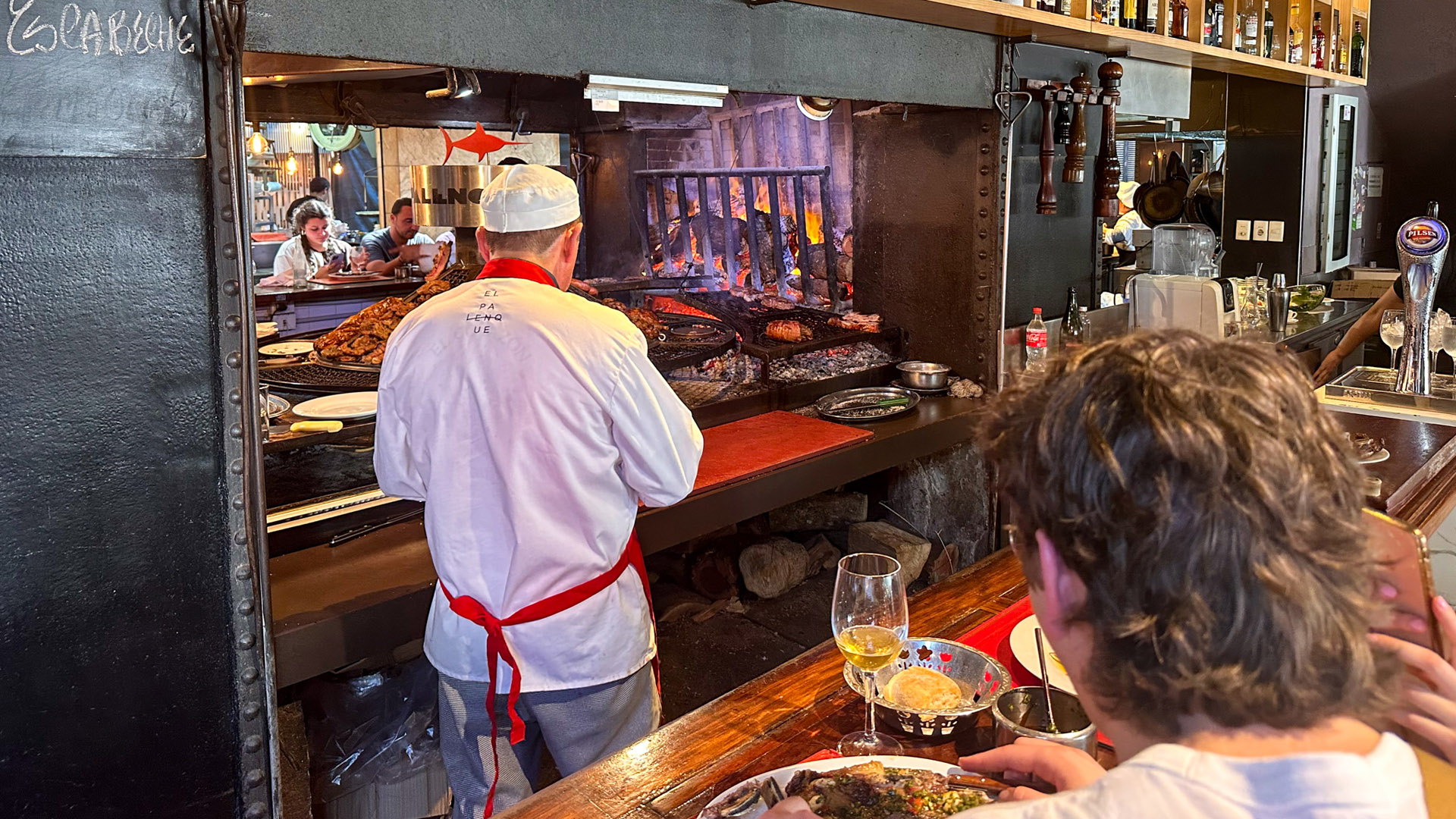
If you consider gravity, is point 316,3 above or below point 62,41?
above

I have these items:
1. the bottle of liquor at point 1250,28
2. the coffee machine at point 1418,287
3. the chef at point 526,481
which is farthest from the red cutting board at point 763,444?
the bottle of liquor at point 1250,28

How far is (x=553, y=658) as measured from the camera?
8.00ft

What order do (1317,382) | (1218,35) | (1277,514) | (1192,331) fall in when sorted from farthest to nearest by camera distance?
1. (1218,35)
2. (1317,382)
3. (1192,331)
4. (1277,514)

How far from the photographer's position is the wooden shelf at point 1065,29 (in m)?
3.36

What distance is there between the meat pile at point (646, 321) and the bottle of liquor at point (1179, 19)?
2606 mm

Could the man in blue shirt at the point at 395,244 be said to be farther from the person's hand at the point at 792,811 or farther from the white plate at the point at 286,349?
the person's hand at the point at 792,811

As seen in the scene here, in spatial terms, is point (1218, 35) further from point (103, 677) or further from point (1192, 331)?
point (103, 677)

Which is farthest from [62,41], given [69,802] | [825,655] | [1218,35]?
[1218,35]

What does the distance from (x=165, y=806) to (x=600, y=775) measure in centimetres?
116

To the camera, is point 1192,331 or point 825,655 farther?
point 825,655

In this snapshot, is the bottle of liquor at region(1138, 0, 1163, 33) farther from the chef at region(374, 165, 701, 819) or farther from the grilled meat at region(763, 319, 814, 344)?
the chef at region(374, 165, 701, 819)

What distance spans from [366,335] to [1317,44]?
566 centimetres

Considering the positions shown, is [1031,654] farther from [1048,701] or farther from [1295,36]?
[1295,36]

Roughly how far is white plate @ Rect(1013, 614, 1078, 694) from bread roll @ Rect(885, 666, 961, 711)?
0.40ft
